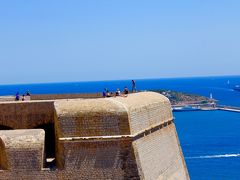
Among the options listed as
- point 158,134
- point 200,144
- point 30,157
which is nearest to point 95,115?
point 30,157

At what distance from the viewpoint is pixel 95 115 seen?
1897 cm

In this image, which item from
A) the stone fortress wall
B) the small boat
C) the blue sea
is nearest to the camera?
the stone fortress wall

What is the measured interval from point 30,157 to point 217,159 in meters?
51.3

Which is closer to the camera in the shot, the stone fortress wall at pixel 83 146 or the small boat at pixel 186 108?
the stone fortress wall at pixel 83 146

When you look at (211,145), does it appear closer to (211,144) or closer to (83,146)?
(211,144)

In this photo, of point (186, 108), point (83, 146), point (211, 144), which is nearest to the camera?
point (83, 146)

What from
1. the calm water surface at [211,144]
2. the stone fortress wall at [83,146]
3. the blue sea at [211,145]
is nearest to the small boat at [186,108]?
the calm water surface at [211,144]

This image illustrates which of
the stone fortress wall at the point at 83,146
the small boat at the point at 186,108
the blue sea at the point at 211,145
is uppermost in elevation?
the stone fortress wall at the point at 83,146

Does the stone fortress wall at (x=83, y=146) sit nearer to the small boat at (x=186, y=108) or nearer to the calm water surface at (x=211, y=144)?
the calm water surface at (x=211, y=144)

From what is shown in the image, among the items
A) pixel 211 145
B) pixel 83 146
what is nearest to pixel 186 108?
pixel 211 145

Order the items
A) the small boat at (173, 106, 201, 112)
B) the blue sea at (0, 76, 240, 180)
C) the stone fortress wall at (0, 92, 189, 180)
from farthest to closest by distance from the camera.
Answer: the small boat at (173, 106, 201, 112) → the blue sea at (0, 76, 240, 180) → the stone fortress wall at (0, 92, 189, 180)

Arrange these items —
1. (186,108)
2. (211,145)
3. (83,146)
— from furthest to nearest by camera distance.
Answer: (186,108) < (211,145) < (83,146)

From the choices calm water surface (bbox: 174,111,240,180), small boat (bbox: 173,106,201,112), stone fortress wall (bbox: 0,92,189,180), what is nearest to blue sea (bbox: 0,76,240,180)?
calm water surface (bbox: 174,111,240,180)

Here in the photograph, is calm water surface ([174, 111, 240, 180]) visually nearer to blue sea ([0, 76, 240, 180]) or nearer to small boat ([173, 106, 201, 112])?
blue sea ([0, 76, 240, 180])
